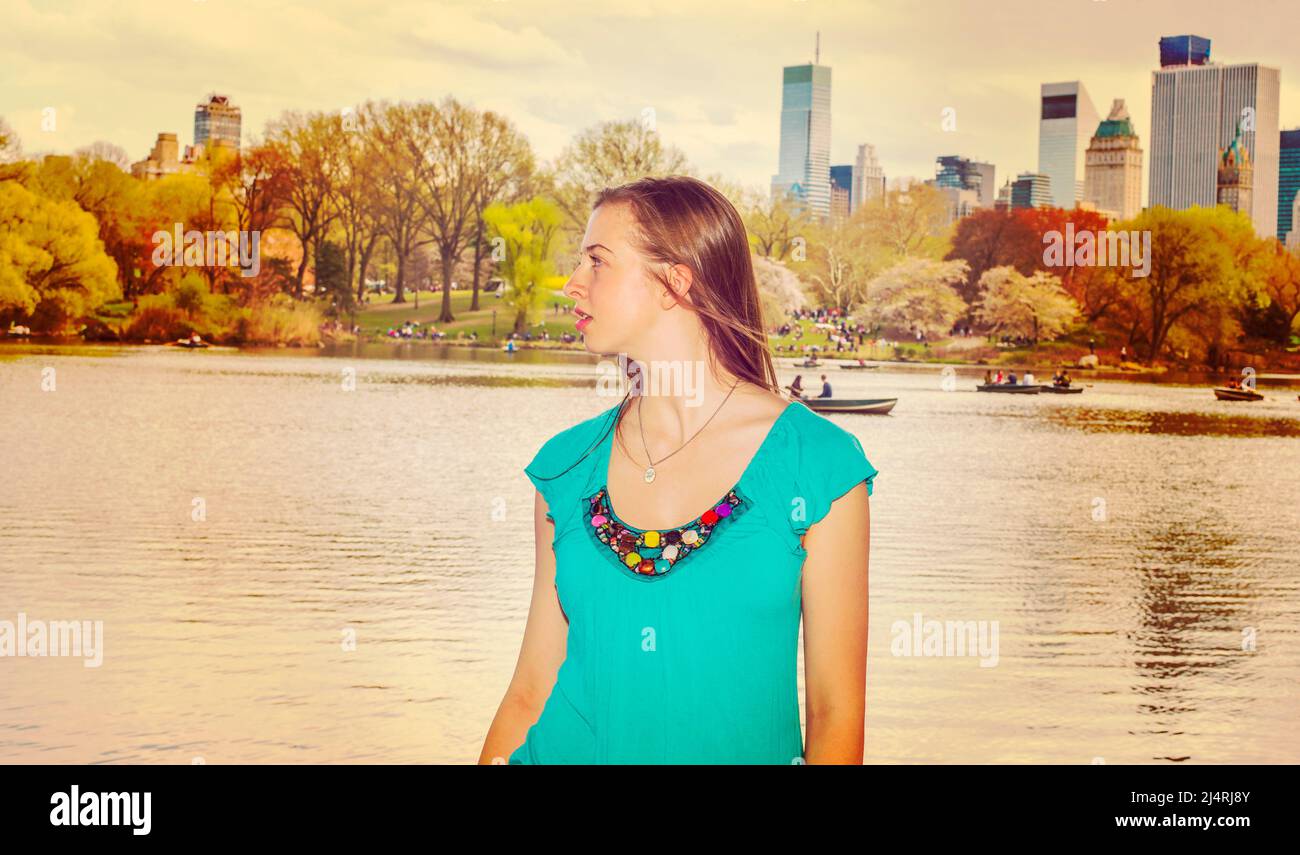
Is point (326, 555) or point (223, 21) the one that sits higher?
point (223, 21)

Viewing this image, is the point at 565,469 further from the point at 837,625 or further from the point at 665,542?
the point at 837,625

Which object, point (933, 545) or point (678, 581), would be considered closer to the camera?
point (678, 581)

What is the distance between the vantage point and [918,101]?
41.6 metres

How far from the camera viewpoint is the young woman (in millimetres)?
1492

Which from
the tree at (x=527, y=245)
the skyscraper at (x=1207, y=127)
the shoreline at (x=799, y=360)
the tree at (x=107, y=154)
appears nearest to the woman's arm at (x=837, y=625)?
the shoreline at (x=799, y=360)

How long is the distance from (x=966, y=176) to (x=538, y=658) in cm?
4083

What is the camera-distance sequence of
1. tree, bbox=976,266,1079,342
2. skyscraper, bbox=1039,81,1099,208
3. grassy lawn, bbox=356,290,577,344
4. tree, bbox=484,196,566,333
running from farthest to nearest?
skyscraper, bbox=1039,81,1099,208 < grassy lawn, bbox=356,290,577,344 < tree, bbox=976,266,1079,342 < tree, bbox=484,196,566,333

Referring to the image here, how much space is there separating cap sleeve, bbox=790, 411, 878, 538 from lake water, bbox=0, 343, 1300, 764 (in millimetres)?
4363

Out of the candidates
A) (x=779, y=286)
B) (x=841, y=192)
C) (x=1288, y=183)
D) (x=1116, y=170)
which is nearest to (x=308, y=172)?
(x=779, y=286)

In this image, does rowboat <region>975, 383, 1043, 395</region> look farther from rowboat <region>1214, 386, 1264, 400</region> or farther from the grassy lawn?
the grassy lawn

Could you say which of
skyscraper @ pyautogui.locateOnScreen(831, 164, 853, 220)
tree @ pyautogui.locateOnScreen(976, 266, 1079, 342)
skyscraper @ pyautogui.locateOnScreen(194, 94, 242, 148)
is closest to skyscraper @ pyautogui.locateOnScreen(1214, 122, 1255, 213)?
tree @ pyautogui.locateOnScreen(976, 266, 1079, 342)
